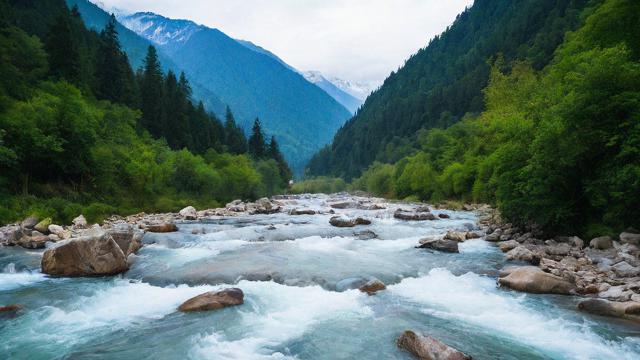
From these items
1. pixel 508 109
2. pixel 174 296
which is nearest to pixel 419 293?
pixel 174 296

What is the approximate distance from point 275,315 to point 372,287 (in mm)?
3687

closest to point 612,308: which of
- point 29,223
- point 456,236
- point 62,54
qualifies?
point 456,236

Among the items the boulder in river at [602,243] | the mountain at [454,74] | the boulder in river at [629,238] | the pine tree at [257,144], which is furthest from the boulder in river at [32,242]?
the mountain at [454,74]

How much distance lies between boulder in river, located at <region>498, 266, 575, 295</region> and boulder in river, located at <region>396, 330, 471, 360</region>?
5.79 m

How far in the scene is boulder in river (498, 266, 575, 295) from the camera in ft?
38.1

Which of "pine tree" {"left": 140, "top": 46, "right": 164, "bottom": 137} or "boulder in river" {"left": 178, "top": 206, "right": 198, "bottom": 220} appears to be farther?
"pine tree" {"left": 140, "top": 46, "right": 164, "bottom": 137}

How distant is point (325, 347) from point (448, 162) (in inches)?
2354

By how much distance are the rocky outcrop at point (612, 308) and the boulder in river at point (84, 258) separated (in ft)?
51.8

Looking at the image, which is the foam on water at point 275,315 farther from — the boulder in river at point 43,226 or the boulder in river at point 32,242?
the boulder in river at point 43,226

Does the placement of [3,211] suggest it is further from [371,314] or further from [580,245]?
[580,245]

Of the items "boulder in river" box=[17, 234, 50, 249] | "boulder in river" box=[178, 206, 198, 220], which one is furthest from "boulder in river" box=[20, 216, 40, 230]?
"boulder in river" box=[178, 206, 198, 220]

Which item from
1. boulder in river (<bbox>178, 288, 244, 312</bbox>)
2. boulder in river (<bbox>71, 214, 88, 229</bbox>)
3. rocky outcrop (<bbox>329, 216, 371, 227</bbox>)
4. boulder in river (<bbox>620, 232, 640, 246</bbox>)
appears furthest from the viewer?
rocky outcrop (<bbox>329, 216, 371, 227</bbox>)

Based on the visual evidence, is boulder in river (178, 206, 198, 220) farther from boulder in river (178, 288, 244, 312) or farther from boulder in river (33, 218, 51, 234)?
boulder in river (178, 288, 244, 312)

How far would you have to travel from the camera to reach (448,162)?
63281 mm
